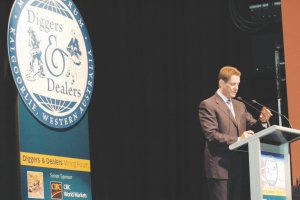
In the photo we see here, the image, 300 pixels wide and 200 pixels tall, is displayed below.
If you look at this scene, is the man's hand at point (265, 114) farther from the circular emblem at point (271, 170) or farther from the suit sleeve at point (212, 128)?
the circular emblem at point (271, 170)

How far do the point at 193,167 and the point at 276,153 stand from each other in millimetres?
2588

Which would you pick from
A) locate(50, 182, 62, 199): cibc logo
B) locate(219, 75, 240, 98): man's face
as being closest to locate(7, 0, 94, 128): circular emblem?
locate(50, 182, 62, 199): cibc logo

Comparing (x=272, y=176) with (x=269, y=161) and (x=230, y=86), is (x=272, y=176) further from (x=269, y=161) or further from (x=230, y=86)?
(x=230, y=86)

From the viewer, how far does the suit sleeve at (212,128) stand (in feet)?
16.1

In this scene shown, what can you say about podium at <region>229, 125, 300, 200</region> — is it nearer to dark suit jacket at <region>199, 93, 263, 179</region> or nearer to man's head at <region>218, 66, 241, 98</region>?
dark suit jacket at <region>199, 93, 263, 179</region>

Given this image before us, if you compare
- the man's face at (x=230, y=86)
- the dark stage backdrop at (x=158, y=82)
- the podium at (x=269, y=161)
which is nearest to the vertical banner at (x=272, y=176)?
the podium at (x=269, y=161)

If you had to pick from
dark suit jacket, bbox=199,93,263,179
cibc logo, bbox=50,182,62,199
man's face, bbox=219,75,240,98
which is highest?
man's face, bbox=219,75,240,98

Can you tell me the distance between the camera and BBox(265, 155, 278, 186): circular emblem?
13.8ft

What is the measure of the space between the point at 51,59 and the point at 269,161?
1.78 metres

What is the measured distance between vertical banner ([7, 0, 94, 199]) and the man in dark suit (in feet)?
3.10

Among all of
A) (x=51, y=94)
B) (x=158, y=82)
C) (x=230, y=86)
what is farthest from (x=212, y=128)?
(x=158, y=82)

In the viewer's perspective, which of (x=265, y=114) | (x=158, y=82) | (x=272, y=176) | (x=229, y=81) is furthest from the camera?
(x=158, y=82)

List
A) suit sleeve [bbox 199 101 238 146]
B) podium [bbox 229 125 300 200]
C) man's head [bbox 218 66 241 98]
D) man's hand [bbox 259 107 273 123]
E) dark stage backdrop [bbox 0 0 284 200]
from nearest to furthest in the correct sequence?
podium [bbox 229 125 300 200] → man's hand [bbox 259 107 273 123] → suit sleeve [bbox 199 101 238 146] → man's head [bbox 218 66 241 98] → dark stage backdrop [bbox 0 0 284 200]

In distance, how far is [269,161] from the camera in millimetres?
4258
